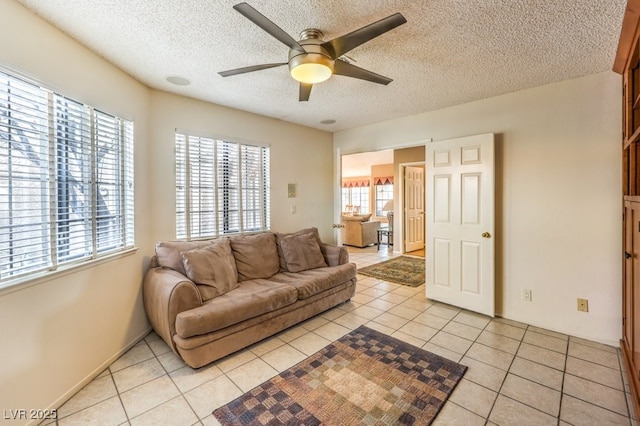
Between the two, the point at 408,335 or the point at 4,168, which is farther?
the point at 408,335

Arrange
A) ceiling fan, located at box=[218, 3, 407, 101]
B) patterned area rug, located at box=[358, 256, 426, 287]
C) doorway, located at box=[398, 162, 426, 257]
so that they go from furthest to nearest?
doorway, located at box=[398, 162, 426, 257] → patterned area rug, located at box=[358, 256, 426, 287] → ceiling fan, located at box=[218, 3, 407, 101]

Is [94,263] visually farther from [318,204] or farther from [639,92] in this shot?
[639,92]

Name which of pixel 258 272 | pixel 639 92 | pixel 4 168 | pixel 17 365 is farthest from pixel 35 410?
pixel 639 92

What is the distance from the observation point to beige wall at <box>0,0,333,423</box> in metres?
1.53

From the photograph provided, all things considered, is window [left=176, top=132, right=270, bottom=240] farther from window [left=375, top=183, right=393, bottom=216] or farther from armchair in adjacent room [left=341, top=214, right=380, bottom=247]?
window [left=375, top=183, right=393, bottom=216]

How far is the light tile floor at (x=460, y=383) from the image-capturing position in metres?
1.67

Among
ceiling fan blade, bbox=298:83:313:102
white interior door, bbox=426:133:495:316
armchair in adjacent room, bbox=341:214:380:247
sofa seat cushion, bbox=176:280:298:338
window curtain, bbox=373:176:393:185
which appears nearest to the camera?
sofa seat cushion, bbox=176:280:298:338

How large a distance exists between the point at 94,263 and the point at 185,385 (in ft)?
3.70

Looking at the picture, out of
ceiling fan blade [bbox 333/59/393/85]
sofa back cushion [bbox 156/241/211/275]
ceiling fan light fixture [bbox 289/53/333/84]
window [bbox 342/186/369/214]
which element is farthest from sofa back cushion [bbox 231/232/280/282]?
window [bbox 342/186/369/214]

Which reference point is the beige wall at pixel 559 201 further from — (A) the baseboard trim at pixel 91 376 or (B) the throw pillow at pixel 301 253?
(A) the baseboard trim at pixel 91 376

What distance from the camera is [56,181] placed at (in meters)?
1.77

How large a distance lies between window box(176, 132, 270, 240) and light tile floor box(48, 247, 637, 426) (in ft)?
4.15

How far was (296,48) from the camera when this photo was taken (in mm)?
1664

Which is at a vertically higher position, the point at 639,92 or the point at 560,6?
the point at 560,6
